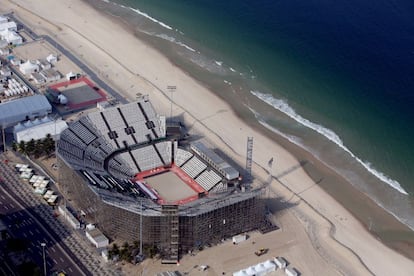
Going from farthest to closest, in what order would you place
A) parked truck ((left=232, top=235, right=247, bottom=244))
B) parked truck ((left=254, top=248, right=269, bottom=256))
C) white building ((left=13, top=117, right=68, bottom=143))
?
white building ((left=13, top=117, right=68, bottom=143)), parked truck ((left=232, top=235, right=247, bottom=244)), parked truck ((left=254, top=248, right=269, bottom=256))

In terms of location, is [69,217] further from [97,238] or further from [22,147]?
[22,147]

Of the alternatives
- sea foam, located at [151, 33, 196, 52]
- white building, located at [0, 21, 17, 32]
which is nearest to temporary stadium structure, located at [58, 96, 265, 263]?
sea foam, located at [151, 33, 196, 52]

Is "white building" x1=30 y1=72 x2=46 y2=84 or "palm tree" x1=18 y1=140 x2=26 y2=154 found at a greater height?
"white building" x1=30 y1=72 x2=46 y2=84

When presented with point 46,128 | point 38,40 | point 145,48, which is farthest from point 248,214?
point 38,40

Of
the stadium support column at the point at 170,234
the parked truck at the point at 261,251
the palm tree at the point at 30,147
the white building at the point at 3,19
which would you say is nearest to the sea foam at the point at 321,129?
the parked truck at the point at 261,251

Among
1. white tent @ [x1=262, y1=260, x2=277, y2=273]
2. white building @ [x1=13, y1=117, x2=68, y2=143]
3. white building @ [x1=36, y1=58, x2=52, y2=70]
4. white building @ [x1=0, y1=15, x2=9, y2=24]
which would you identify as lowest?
white tent @ [x1=262, y1=260, x2=277, y2=273]

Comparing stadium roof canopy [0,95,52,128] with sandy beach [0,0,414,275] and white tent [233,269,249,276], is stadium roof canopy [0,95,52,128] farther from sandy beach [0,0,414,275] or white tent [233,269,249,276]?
white tent [233,269,249,276]
